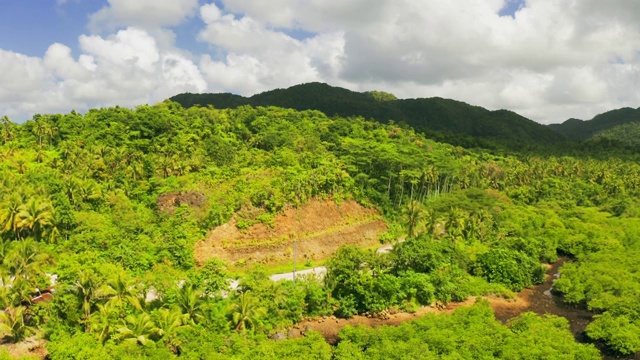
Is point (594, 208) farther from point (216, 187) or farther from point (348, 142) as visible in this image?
point (216, 187)

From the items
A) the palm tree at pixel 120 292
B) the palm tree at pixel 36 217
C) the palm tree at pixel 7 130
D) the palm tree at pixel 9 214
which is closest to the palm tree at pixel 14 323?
the palm tree at pixel 120 292

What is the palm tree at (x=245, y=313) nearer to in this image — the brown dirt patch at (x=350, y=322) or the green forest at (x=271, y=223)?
the green forest at (x=271, y=223)

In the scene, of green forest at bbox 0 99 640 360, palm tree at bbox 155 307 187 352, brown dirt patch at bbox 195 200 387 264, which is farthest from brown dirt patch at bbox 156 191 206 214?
palm tree at bbox 155 307 187 352

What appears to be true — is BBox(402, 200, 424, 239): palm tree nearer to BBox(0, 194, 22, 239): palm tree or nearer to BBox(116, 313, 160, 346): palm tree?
BBox(116, 313, 160, 346): palm tree

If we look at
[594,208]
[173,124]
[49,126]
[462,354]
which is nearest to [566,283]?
[462,354]

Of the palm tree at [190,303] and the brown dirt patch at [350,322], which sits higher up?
the palm tree at [190,303]

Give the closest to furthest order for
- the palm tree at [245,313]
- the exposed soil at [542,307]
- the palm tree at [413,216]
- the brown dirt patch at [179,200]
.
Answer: the palm tree at [245,313]
the exposed soil at [542,307]
the palm tree at [413,216]
the brown dirt patch at [179,200]
